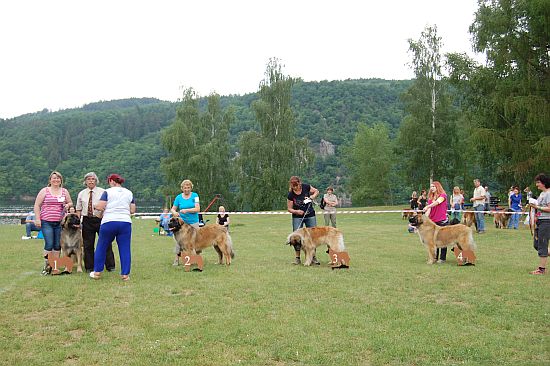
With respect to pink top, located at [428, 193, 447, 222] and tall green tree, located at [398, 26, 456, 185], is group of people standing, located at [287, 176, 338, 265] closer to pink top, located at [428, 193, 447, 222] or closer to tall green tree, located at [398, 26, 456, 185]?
pink top, located at [428, 193, 447, 222]

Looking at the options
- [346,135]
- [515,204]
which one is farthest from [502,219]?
[346,135]

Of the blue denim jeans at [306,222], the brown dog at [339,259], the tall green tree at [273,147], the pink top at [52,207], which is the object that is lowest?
the brown dog at [339,259]

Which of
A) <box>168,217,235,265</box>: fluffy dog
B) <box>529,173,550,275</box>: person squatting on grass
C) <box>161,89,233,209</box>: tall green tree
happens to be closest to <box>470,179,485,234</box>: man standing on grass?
<box>529,173,550,275</box>: person squatting on grass

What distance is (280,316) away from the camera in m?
5.72

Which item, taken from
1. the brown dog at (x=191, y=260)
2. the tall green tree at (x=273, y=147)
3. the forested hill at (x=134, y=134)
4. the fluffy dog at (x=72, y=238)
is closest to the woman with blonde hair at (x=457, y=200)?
the brown dog at (x=191, y=260)

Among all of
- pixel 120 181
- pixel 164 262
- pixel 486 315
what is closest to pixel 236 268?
pixel 164 262

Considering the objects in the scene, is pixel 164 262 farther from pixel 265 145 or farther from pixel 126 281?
→ pixel 265 145

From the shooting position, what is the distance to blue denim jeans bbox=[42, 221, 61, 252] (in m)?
8.45

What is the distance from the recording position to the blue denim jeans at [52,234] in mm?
8445

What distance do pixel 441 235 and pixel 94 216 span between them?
21.1 ft

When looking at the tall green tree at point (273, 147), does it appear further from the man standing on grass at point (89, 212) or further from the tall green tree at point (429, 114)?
the man standing on grass at point (89, 212)

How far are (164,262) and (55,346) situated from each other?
5519 millimetres

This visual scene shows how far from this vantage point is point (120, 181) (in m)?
8.23

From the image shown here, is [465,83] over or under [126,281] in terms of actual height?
over
